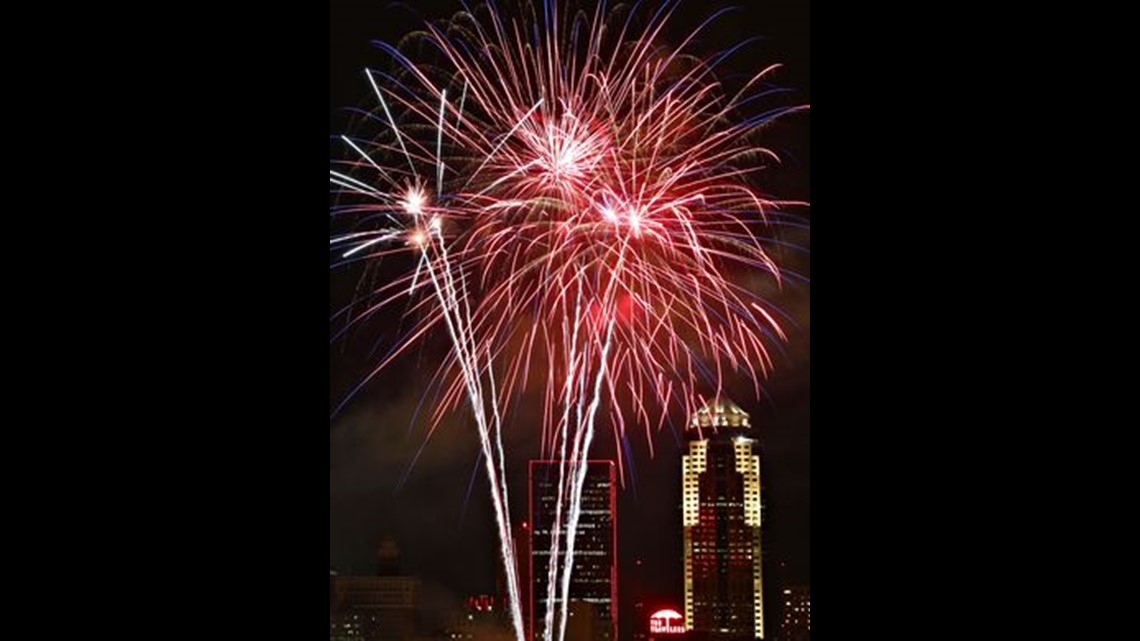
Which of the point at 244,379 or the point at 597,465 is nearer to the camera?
the point at 244,379

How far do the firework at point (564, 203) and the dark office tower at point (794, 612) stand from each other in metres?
1.89

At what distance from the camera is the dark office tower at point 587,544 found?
10.3 m

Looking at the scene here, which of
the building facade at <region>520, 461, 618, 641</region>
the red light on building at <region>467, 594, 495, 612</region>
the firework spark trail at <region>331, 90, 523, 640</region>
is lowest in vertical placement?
the red light on building at <region>467, 594, 495, 612</region>

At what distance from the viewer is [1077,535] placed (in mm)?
6859

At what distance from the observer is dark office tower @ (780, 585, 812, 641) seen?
10820 mm

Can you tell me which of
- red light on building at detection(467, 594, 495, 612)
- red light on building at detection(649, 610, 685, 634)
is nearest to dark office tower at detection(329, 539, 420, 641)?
red light on building at detection(467, 594, 495, 612)

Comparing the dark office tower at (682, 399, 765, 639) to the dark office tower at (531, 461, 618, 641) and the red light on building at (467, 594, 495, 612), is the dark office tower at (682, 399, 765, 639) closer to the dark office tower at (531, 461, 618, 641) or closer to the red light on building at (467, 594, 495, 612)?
the dark office tower at (531, 461, 618, 641)

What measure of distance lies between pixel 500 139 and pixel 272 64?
232 centimetres

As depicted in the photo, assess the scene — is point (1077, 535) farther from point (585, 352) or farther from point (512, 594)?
point (512, 594)

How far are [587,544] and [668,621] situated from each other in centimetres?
90

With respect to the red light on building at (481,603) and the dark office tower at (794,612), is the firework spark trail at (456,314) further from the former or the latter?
the dark office tower at (794,612)

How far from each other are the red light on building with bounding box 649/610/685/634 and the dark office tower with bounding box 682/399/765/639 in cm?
6

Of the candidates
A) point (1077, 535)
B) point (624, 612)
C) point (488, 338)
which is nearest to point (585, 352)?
point (488, 338)

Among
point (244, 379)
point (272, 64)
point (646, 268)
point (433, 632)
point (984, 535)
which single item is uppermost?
point (272, 64)
